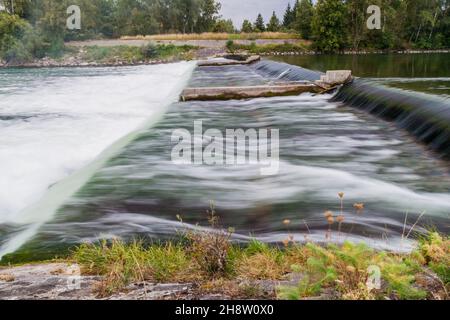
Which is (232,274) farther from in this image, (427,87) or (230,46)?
(230,46)

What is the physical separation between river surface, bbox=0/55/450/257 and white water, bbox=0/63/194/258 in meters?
0.04

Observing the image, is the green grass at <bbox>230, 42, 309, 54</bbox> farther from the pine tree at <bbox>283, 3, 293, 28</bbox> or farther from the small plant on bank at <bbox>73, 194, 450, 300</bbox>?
the small plant on bank at <bbox>73, 194, 450, 300</bbox>

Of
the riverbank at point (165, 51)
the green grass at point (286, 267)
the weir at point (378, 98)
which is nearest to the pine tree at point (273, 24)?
the riverbank at point (165, 51)

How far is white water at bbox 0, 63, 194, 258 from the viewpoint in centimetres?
682

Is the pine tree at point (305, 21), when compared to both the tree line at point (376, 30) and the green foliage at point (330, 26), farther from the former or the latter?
the green foliage at point (330, 26)

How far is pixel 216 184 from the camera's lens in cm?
741

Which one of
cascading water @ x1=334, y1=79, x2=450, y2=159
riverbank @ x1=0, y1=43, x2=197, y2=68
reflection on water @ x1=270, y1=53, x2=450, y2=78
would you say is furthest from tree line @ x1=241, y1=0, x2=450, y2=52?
cascading water @ x1=334, y1=79, x2=450, y2=159

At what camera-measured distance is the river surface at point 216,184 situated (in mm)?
5434

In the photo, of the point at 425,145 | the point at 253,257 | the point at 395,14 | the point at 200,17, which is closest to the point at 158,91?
the point at 425,145

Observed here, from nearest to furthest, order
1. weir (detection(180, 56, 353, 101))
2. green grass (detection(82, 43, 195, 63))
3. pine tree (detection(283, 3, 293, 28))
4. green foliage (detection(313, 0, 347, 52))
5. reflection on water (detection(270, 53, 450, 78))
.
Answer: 1. weir (detection(180, 56, 353, 101))
2. reflection on water (detection(270, 53, 450, 78))
3. green grass (detection(82, 43, 195, 63))
4. green foliage (detection(313, 0, 347, 52))
5. pine tree (detection(283, 3, 293, 28))

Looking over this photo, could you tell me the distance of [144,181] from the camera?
754cm
